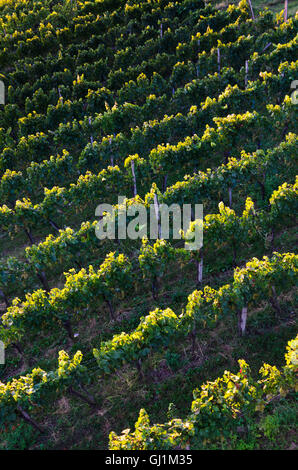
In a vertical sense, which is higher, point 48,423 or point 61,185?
point 61,185

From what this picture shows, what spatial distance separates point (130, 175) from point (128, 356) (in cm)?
804

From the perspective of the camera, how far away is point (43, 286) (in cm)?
1419

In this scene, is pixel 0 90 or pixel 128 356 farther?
pixel 0 90

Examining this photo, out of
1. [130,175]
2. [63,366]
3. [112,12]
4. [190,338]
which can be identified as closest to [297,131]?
[130,175]

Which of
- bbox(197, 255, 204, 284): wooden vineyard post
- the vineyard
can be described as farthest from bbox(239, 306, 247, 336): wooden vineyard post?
bbox(197, 255, 204, 284): wooden vineyard post

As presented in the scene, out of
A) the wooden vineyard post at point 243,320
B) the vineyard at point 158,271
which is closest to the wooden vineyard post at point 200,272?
the vineyard at point 158,271

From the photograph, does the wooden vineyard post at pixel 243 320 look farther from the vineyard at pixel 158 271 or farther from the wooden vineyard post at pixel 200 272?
the wooden vineyard post at pixel 200 272

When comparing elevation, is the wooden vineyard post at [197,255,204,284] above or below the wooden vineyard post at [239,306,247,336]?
above

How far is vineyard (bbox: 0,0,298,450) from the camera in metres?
9.12

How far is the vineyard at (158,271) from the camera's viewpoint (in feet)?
29.9

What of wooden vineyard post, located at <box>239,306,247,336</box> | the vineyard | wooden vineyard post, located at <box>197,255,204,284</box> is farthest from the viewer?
wooden vineyard post, located at <box>197,255,204,284</box>

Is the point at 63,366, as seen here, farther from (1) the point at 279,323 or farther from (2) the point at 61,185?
(2) the point at 61,185

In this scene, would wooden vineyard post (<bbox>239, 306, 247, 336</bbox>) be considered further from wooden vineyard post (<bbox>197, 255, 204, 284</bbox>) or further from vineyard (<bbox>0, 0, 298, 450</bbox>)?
wooden vineyard post (<bbox>197, 255, 204, 284</bbox>)

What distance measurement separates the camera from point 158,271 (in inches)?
458
